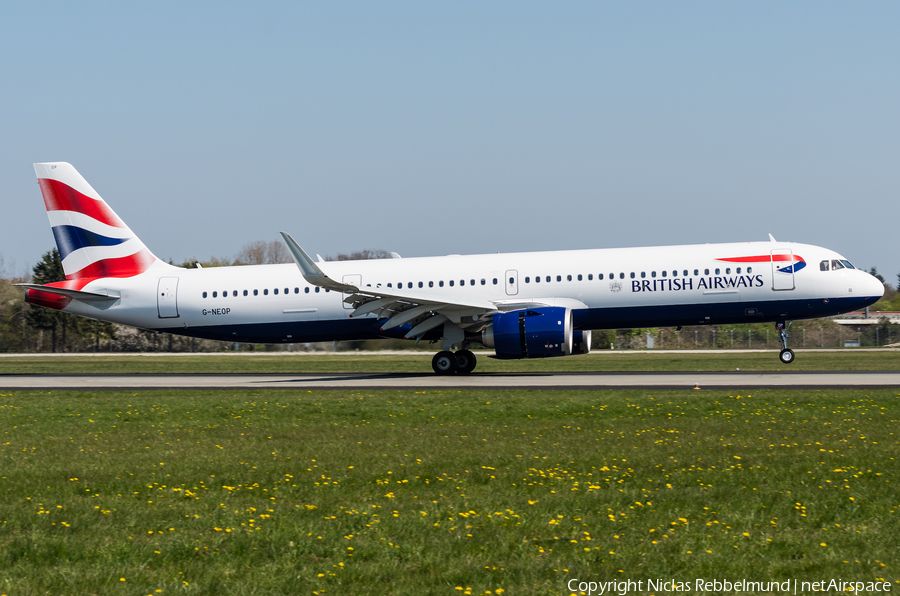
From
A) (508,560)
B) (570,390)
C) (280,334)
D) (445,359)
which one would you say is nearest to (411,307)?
(445,359)

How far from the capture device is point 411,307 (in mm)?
27969

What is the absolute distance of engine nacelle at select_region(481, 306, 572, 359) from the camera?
26344 millimetres

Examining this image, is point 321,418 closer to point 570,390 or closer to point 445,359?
point 570,390

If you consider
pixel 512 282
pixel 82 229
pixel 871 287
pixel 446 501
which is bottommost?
pixel 446 501

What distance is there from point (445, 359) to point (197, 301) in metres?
9.61

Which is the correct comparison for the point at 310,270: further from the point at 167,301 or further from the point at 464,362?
the point at 167,301

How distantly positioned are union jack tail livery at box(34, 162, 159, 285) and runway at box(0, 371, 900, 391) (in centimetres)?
420

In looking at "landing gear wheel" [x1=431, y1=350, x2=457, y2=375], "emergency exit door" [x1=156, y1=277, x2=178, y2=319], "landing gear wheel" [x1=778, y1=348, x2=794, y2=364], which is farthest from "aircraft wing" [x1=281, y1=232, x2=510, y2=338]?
"landing gear wheel" [x1=778, y1=348, x2=794, y2=364]

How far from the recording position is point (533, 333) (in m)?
26.5

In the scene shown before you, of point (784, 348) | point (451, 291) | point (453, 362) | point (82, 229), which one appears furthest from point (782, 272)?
point (82, 229)

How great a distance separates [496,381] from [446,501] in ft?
57.3

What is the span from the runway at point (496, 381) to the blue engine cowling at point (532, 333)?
3.03 feet

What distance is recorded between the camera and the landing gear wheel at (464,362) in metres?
29.6

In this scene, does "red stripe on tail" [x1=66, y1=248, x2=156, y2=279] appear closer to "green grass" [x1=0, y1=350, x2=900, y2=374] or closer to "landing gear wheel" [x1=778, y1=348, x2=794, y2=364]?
"green grass" [x1=0, y1=350, x2=900, y2=374]
